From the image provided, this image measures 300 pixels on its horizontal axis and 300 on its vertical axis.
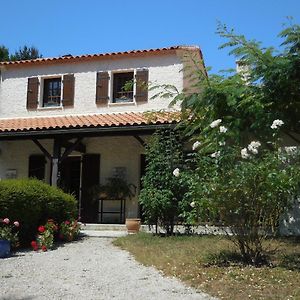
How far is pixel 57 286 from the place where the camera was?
644 centimetres

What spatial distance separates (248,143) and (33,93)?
10.2 metres

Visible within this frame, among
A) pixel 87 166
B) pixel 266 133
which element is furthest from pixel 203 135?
pixel 87 166

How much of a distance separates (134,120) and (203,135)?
435 cm

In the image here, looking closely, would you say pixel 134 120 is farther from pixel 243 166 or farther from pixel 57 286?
pixel 57 286

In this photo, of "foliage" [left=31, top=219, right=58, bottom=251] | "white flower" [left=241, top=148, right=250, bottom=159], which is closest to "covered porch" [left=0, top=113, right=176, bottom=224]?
"foliage" [left=31, top=219, right=58, bottom=251]

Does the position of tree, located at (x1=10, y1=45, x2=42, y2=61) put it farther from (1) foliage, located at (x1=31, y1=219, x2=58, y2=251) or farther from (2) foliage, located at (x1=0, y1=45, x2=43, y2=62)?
(1) foliage, located at (x1=31, y1=219, x2=58, y2=251)

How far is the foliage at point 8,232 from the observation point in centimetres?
932

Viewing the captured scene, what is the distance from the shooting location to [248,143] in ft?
32.4

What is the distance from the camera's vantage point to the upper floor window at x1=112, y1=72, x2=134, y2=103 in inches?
651

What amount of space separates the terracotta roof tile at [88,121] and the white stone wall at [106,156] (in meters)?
0.85

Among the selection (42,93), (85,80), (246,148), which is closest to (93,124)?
(85,80)

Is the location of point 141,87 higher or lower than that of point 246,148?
higher

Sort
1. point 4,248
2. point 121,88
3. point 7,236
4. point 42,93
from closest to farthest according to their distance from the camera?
point 4,248
point 7,236
point 121,88
point 42,93

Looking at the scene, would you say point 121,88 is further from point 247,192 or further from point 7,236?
point 247,192
